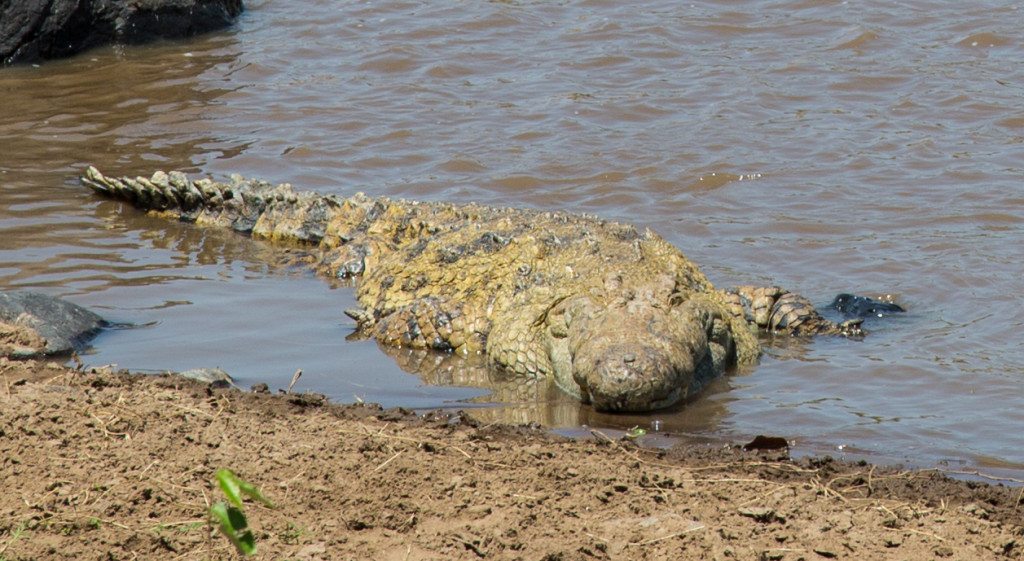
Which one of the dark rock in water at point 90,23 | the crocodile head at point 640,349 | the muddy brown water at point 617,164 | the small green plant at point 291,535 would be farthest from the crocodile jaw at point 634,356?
the dark rock in water at point 90,23

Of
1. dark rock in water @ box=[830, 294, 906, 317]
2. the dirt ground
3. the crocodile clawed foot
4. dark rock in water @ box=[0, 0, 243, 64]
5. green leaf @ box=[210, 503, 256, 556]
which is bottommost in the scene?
the crocodile clawed foot

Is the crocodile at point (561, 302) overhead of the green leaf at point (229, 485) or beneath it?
beneath

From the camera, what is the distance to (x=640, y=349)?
552cm

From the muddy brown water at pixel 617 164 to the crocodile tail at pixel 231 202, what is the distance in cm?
16

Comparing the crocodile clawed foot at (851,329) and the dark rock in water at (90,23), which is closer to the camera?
the crocodile clawed foot at (851,329)

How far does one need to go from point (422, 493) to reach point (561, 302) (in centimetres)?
237

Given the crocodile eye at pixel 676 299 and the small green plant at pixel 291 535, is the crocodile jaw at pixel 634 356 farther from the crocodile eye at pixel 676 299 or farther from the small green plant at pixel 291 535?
the small green plant at pixel 291 535

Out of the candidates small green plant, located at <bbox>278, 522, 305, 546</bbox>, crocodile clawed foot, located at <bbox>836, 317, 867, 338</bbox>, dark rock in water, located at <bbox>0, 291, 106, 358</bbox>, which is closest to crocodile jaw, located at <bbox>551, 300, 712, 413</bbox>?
crocodile clawed foot, located at <bbox>836, 317, 867, 338</bbox>

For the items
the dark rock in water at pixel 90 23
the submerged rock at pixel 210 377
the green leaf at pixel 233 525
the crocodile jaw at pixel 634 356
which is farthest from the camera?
the dark rock in water at pixel 90 23

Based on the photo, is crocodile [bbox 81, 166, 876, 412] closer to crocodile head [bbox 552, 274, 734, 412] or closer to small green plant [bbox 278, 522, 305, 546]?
crocodile head [bbox 552, 274, 734, 412]

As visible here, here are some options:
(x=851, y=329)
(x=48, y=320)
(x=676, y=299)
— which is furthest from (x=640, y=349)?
(x=48, y=320)

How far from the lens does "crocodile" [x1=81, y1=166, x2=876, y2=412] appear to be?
561cm

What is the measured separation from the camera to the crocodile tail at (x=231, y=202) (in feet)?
27.6

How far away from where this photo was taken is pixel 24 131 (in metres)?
10.8
